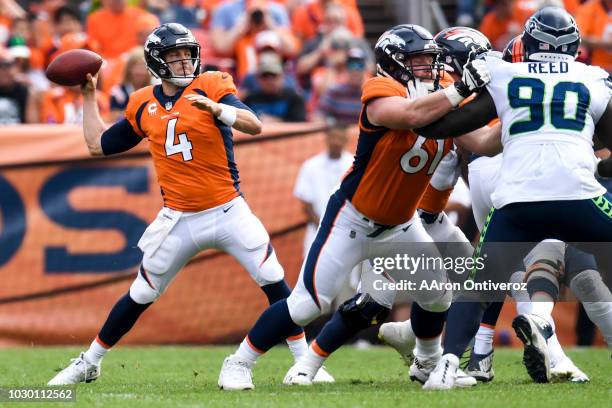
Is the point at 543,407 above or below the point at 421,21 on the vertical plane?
above

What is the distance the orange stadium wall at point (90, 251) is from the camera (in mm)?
10344

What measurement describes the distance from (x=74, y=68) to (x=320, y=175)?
3.58 meters

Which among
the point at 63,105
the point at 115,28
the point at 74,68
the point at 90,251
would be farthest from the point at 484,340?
the point at 115,28

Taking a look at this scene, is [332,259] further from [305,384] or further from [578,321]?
[578,321]

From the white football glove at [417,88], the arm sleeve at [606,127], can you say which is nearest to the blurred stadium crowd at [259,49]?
the white football glove at [417,88]

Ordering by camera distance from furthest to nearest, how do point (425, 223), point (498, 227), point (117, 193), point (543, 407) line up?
point (117, 193), point (425, 223), point (498, 227), point (543, 407)

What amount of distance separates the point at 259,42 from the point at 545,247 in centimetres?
579

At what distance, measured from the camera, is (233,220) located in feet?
22.9

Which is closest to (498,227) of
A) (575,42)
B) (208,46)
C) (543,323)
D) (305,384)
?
(543,323)

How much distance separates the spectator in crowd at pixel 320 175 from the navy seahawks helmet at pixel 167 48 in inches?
136

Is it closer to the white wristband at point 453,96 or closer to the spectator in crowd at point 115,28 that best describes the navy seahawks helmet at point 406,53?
the white wristband at point 453,96

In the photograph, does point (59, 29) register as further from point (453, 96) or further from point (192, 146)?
point (453, 96)

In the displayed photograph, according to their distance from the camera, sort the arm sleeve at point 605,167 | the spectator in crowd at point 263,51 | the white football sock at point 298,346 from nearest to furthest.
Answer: the arm sleeve at point 605,167, the white football sock at point 298,346, the spectator in crowd at point 263,51

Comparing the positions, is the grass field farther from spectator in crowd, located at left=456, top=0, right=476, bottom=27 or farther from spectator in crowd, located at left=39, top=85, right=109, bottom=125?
spectator in crowd, located at left=456, top=0, right=476, bottom=27
